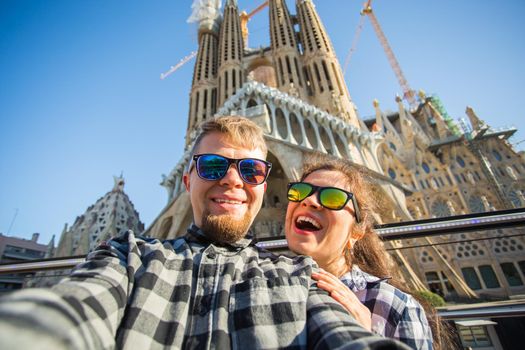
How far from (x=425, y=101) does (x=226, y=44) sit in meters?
26.3

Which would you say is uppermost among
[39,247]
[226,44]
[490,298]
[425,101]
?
[226,44]

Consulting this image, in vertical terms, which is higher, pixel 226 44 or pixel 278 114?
pixel 226 44

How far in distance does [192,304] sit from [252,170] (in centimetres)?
72

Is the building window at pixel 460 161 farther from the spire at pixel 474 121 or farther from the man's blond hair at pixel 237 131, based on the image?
the man's blond hair at pixel 237 131

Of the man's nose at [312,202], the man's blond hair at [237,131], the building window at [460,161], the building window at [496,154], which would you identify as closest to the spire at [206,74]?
the man's blond hair at [237,131]

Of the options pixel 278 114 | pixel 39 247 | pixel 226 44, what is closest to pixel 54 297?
pixel 278 114

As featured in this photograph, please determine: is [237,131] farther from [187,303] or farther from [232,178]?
[187,303]

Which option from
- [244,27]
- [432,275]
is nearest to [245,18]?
[244,27]

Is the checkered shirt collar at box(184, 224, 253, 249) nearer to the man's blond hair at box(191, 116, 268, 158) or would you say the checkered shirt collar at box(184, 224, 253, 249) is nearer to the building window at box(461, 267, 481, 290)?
the man's blond hair at box(191, 116, 268, 158)

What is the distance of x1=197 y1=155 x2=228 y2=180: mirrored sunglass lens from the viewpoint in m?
1.29

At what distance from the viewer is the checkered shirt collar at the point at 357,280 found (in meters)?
1.28

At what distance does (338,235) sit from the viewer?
58.3 inches

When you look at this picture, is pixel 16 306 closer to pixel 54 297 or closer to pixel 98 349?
pixel 54 297

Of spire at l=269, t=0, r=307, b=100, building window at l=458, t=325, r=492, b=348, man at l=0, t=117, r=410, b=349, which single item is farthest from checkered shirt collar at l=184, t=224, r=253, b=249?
spire at l=269, t=0, r=307, b=100
